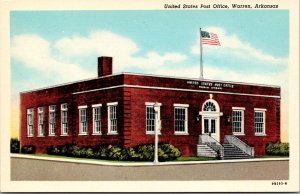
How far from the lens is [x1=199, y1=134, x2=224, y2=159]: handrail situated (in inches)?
1343

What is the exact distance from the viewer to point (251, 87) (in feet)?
116

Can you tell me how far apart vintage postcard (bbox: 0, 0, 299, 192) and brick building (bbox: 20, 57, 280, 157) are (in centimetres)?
8

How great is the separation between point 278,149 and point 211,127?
3.68 metres

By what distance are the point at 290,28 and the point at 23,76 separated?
9.50 meters

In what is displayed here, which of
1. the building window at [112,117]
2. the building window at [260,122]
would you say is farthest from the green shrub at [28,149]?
the building window at [260,122]

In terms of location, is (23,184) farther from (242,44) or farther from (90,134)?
(242,44)

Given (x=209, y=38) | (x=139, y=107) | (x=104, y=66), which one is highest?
(x=209, y=38)

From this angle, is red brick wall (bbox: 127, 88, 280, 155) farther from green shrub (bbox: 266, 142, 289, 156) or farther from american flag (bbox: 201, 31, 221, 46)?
american flag (bbox: 201, 31, 221, 46)

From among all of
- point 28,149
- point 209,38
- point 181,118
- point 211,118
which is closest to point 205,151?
point 181,118

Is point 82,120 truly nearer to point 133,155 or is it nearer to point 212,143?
point 133,155

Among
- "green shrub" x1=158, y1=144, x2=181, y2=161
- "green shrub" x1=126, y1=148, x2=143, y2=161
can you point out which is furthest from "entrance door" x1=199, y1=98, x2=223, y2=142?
"green shrub" x1=126, y1=148, x2=143, y2=161

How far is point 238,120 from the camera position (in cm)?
3653

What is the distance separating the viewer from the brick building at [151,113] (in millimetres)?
33656

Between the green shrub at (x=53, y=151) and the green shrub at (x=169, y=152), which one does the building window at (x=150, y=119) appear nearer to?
the green shrub at (x=169, y=152)
